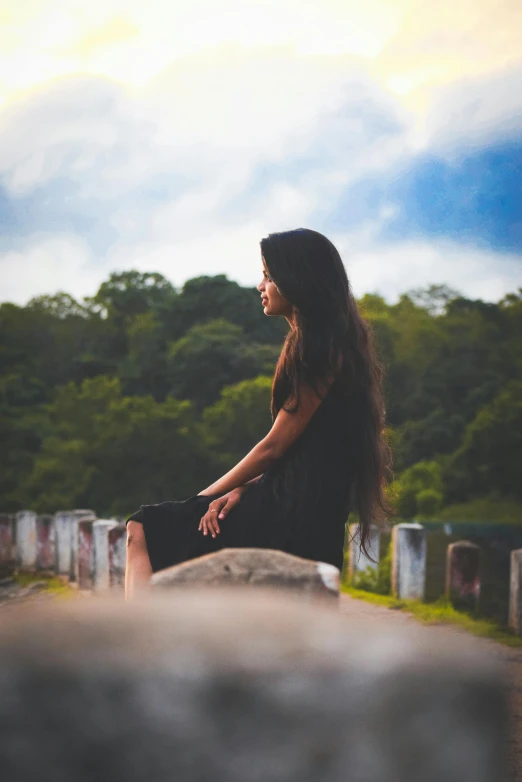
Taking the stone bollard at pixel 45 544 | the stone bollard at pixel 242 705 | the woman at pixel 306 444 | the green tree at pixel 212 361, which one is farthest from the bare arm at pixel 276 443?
the green tree at pixel 212 361

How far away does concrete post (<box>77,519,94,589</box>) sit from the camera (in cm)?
1020

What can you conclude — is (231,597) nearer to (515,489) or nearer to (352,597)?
(352,597)

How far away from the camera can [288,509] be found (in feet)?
8.87

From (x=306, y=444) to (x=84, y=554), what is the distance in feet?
26.0

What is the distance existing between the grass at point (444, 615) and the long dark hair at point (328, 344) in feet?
12.2

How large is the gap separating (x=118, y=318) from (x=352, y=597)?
1103 inches

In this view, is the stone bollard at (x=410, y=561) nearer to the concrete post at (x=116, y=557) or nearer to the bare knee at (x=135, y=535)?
the concrete post at (x=116, y=557)

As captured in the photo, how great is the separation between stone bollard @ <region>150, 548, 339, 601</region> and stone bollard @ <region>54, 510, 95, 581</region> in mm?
10725

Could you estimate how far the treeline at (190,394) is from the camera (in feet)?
82.2

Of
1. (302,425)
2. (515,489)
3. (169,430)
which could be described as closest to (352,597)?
(302,425)

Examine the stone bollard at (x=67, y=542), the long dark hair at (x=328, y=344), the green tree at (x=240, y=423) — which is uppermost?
the long dark hair at (x=328, y=344)

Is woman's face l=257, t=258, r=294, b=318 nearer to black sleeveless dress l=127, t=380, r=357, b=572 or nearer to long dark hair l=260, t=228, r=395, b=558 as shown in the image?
long dark hair l=260, t=228, r=395, b=558

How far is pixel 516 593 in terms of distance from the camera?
256 inches

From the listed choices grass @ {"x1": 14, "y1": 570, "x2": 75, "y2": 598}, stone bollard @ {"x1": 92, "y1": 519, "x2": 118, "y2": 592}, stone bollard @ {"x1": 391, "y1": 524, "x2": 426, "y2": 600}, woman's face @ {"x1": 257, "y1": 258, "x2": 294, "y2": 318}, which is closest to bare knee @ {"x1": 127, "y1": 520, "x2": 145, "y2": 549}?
woman's face @ {"x1": 257, "y1": 258, "x2": 294, "y2": 318}
